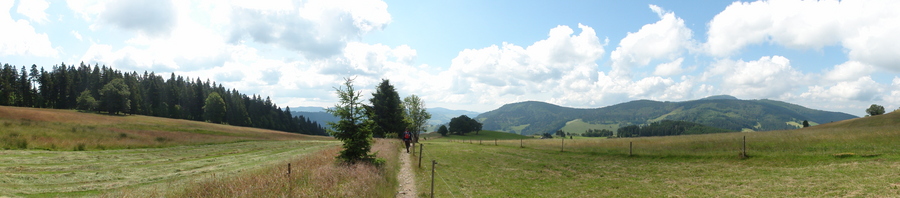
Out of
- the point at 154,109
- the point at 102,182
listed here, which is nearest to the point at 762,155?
the point at 102,182

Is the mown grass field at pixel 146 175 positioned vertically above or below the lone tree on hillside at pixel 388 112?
below

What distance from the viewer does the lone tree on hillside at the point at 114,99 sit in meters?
86.6

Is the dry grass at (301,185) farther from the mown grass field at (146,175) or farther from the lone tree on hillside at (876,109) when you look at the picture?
the lone tree on hillside at (876,109)

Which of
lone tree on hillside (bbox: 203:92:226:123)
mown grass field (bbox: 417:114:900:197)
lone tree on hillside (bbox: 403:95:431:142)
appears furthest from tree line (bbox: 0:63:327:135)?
mown grass field (bbox: 417:114:900:197)

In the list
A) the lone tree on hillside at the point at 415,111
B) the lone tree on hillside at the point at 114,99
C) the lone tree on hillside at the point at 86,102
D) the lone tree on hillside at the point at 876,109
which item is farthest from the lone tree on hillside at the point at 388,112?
the lone tree on hillside at the point at 876,109

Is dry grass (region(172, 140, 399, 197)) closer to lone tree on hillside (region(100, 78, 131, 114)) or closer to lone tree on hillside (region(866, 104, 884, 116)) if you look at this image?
lone tree on hillside (region(100, 78, 131, 114))

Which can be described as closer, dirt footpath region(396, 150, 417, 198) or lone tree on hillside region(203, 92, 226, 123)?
dirt footpath region(396, 150, 417, 198)

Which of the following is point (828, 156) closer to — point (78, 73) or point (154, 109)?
point (154, 109)

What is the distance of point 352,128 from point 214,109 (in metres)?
115

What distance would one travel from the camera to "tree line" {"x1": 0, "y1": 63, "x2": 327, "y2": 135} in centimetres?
8750

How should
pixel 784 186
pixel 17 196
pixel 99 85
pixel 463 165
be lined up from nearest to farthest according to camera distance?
pixel 17 196
pixel 784 186
pixel 463 165
pixel 99 85

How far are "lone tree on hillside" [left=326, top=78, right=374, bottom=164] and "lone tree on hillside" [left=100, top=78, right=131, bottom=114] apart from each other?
338ft

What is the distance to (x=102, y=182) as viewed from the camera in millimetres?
14250

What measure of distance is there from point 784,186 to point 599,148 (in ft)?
64.9
